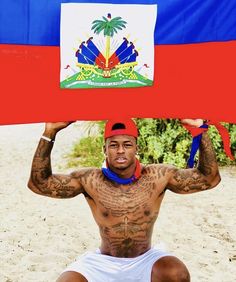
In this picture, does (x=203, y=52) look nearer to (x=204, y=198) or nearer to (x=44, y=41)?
(x=44, y=41)

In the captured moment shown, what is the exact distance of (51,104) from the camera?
4.27m

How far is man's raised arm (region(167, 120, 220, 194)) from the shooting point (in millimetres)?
4379

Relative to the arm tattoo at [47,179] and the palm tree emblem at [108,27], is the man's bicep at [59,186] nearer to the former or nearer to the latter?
the arm tattoo at [47,179]

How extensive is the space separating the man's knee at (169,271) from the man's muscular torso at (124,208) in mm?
238

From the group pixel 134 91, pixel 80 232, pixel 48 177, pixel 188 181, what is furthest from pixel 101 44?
pixel 80 232

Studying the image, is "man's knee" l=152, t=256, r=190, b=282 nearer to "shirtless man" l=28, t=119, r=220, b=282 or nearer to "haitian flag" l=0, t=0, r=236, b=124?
"shirtless man" l=28, t=119, r=220, b=282

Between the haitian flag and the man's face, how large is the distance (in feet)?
0.52

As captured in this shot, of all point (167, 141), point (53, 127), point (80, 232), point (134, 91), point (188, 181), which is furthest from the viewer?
point (167, 141)

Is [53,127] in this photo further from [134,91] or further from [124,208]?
[124,208]

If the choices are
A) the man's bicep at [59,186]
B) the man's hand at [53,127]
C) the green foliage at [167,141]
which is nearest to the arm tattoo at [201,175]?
the man's bicep at [59,186]

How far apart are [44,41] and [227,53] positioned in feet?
3.88

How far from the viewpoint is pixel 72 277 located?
426 centimetres

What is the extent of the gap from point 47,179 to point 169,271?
97cm

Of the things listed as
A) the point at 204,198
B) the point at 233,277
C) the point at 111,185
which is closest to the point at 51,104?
the point at 111,185
